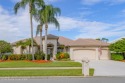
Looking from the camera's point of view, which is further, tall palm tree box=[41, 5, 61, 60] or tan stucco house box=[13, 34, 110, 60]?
tan stucco house box=[13, 34, 110, 60]

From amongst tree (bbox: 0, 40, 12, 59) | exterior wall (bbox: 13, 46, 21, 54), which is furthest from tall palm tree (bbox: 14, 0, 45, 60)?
exterior wall (bbox: 13, 46, 21, 54)

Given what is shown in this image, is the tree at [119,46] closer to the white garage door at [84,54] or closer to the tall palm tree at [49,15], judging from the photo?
the white garage door at [84,54]

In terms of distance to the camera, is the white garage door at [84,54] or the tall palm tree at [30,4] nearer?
the tall palm tree at [30,4]

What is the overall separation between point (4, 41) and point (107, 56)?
18.9m

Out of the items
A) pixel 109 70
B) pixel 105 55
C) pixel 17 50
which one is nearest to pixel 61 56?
pixel 105 55

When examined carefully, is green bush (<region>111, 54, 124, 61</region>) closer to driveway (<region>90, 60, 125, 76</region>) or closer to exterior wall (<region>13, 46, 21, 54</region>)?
driveway (<region>90, 60, 125, 76</region>)

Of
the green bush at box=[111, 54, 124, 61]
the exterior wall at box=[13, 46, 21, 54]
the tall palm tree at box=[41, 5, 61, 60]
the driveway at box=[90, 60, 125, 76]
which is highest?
the tall palm tree at box=[41, 5, 61, 60]

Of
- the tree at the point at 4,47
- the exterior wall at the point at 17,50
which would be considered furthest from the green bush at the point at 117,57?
the tree at the point at 4,47

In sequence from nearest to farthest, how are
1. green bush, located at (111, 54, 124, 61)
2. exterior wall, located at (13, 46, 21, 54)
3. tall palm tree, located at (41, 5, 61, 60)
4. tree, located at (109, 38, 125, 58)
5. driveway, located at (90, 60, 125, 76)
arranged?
driveway, located at (90, 60, 125, 76)
tall palm tree, located at (41, 5, 61, 60)
tree, located at (109, 38, 125, 58)
green bush, located at (111, 54, 124, 61)
exterior wall, located at (13, 46, 21, 54)

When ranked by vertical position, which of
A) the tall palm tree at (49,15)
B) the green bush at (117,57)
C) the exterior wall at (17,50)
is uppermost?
the tall palm tree at (49,15)

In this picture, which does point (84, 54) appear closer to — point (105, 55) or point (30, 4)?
point (105, 55)

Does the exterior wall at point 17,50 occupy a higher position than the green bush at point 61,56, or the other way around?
the exterior wall at point 17,50

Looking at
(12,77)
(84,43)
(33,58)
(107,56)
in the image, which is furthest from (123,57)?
(12,77)

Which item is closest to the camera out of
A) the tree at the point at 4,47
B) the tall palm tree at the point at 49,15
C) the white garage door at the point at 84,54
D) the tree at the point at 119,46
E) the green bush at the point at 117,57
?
the tall palm tree at the point at 49,15
